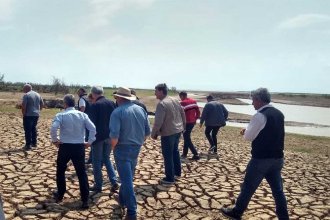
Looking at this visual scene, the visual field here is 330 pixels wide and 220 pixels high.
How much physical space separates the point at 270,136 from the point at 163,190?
9.21ft

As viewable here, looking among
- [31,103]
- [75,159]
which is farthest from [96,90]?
[31,103]

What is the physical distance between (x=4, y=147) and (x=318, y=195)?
28.6 ft

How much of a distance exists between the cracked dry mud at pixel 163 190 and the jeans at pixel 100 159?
11.9 inches

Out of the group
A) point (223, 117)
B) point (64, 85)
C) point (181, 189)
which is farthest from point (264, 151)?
point (64, 85)

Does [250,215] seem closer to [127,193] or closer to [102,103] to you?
[127,193]

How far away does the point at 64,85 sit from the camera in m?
48.4

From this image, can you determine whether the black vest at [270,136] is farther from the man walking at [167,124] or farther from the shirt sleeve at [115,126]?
the man walking at [167,124]

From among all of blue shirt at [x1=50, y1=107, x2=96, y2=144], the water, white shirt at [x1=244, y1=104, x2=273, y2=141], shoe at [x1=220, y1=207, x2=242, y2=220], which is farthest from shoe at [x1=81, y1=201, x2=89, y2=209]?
the water

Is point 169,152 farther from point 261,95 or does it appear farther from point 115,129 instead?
point 261,95

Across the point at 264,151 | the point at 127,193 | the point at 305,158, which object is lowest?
the point at 305,158

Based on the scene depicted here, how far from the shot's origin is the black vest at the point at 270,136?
464cm

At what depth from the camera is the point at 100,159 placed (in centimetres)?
602

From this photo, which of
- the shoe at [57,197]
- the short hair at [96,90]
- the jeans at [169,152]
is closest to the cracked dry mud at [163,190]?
the shoe at [57,197]

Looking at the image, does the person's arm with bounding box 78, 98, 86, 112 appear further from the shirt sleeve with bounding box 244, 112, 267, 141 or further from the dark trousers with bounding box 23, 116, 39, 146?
the shirt sleeve with bounding box 244, 112, 267, 141
